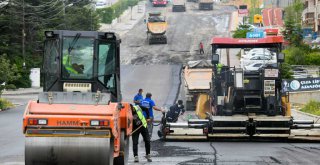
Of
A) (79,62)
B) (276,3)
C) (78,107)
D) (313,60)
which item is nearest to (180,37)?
(313,60)

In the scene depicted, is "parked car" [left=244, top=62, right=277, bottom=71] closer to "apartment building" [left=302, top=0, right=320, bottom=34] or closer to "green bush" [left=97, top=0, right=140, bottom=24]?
"apartment building" [left=302, top=0, right=320, bottom=34]

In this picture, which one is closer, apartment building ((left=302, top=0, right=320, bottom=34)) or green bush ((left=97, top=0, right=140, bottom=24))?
apartment building ((left=302, top=0, right=320, bottom=34))

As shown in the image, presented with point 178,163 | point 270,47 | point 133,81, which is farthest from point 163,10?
point 178,163

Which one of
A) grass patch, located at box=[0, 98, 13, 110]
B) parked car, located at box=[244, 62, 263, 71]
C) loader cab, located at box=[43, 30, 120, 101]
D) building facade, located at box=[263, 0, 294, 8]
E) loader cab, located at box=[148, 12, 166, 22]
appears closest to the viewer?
loader cab, located at box=[43, 30, 120, 101]

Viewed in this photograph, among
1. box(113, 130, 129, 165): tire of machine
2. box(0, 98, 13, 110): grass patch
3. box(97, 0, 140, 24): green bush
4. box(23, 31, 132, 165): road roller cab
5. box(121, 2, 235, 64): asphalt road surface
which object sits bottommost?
box(0, 98, 13, 110): grass patch

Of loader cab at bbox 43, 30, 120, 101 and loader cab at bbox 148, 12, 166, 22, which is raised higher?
loader cab at bbox 148, 12, 166, 22

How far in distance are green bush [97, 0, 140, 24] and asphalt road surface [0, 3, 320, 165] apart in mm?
8030

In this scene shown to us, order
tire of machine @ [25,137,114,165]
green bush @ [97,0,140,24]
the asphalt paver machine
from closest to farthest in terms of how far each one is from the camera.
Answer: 1. tire of machine @ [25,137,114,165]
2. the asphalt paver machine
3. green bush @ [97,0,140,24]

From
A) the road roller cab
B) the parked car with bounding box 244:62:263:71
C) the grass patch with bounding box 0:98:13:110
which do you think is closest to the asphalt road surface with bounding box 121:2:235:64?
the grass patch with bounding box 0:98:13:110

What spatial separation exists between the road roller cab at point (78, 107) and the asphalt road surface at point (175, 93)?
11.2 ft

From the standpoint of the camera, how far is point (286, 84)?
148ft

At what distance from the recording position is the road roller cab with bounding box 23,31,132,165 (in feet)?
45.6

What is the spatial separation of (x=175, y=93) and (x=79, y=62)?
119 feet

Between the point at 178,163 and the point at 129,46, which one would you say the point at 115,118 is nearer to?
the point at 178,163
